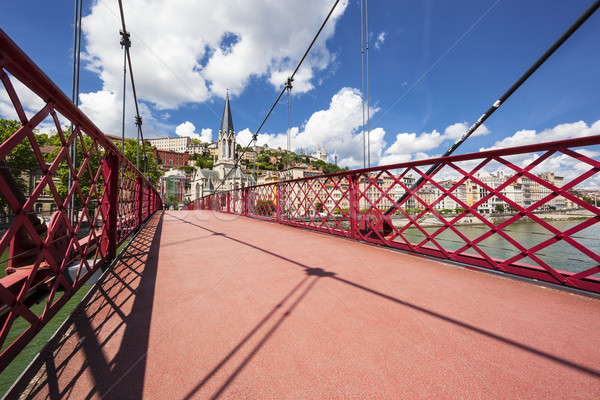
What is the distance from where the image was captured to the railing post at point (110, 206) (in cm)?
248

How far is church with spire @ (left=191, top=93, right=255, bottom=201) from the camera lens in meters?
48.3

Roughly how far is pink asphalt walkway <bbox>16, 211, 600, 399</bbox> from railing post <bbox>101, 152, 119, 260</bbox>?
47 centimetres

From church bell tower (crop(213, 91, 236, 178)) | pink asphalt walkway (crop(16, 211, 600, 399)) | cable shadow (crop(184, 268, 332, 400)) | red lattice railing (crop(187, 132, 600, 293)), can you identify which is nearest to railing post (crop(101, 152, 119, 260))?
pink asphalt walkway (crop(16, 211, 600, 399))

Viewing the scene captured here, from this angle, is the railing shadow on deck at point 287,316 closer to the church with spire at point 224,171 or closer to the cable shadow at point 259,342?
the cable shadow at point 259,342

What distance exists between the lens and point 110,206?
8.32ft

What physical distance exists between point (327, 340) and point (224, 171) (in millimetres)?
56169

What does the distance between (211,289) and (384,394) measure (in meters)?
1.45

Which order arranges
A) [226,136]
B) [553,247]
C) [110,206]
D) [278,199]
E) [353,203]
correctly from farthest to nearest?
[226,136] < [553,247] < [278,199] < [353,203] < [110,206]

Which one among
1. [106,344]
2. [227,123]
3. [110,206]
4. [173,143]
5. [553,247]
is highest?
[173,143]

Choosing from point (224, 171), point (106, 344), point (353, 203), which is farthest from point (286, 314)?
point (224, 171)

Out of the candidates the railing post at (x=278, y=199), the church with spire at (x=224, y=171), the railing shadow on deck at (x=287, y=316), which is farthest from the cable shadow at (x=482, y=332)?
the church with spire at (x=224, y=171)

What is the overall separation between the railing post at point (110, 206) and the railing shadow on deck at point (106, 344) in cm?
55

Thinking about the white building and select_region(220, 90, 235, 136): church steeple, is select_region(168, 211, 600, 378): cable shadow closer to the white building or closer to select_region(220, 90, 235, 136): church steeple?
select_region(220, 90, 235, 136): church steeple

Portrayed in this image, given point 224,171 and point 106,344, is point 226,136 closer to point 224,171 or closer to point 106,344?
point 224,171
